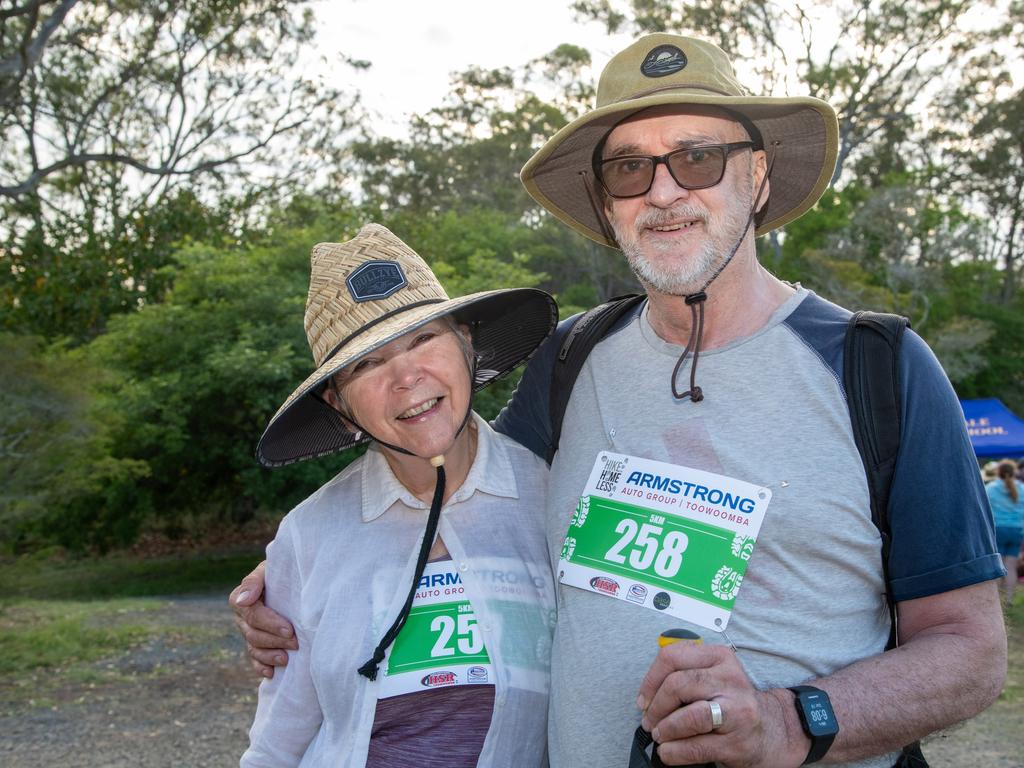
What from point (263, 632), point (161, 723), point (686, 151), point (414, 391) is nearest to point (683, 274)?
point (686, 151)

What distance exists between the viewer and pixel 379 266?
2385 mm

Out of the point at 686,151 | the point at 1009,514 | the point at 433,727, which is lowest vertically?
the point at 1009,514

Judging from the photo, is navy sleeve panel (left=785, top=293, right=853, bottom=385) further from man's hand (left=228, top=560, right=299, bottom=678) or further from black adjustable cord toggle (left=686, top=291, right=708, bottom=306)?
man's hand (left=228, top=560, right=299, bottom=678)

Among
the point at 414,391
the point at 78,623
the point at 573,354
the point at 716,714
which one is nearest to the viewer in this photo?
the point at 716,714

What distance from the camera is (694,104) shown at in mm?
2232

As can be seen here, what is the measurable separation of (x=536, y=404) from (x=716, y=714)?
3.38ft

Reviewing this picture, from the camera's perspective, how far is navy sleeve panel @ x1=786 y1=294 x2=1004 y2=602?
1.74 meters

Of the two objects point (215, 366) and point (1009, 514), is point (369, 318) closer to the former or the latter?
point (1009, 514)

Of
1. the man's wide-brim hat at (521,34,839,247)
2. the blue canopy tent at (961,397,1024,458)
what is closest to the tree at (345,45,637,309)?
the blue canopy tent at (961,397,1024,458)

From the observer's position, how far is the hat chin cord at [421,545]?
Result: 2.14 m

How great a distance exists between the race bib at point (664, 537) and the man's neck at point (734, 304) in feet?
1.08

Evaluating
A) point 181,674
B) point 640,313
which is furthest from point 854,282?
point 640,313

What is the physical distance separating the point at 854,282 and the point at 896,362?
20.0 metres

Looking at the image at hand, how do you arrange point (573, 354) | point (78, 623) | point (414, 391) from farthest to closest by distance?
point (78, 623), point (573, 354), point (414, 391)
